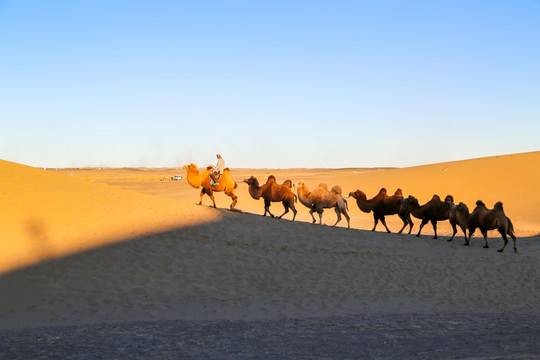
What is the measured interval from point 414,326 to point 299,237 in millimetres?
6941

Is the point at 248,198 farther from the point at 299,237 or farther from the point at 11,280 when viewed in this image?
the point at 11,280

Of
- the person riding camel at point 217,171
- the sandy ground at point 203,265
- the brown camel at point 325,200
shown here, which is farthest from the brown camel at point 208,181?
the brown camel at point 325,200

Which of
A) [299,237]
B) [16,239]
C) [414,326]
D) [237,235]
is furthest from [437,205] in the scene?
[16,239]

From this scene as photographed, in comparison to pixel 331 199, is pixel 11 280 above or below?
below

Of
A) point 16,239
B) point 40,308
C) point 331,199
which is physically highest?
point 331,199

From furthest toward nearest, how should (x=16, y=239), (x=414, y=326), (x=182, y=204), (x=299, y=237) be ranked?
(x=182, y=204) < (x=299, y=237) < (x=16, y=239) < (x=414, y=326)

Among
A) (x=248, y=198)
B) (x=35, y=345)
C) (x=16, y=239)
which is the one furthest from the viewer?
(x=248, y=198)

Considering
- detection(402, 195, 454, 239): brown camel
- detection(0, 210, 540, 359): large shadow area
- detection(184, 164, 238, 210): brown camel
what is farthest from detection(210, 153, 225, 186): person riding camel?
detection(402, 195, 454, 239): brown camel

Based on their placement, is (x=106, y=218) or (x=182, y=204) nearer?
(x=106, y=218)

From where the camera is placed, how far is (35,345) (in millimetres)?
8156

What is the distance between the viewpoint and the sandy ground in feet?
36.2

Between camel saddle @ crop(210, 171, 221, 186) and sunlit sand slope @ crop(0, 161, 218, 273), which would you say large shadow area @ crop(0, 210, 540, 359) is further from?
camel saddle @ crop(210, 171, 221, 186)

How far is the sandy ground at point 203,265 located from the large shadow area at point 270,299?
0.15 feet

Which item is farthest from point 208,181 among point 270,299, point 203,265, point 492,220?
point 492,220
